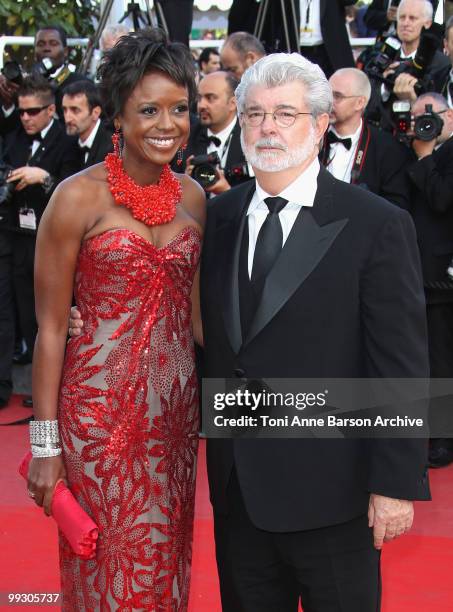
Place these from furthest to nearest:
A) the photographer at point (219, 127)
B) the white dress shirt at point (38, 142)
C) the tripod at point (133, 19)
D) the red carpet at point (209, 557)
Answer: the tripod at point (133, 19) < the white dress shirt at point (38, 142) < the photographer at point (219, 127) < the red carpet at point (209, 557)

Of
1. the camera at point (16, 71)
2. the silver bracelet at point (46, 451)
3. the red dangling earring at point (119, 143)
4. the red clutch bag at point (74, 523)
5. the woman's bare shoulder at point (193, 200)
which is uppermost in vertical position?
the camera at point (16, 71)

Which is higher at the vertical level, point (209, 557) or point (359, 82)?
point (359, 82)

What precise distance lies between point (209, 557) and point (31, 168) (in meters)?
2.73

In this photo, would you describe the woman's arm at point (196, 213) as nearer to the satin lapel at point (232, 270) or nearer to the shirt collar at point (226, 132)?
the satin lapel at point (232, 270)

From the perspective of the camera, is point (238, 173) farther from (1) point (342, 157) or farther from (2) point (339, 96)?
(2) point (339, 96)

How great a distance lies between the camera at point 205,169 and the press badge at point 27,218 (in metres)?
1.38

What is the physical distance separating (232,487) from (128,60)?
1.08 m

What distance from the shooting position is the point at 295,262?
7.20 feet

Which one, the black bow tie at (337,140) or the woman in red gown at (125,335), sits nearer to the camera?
the woman in red gown at (125,335)

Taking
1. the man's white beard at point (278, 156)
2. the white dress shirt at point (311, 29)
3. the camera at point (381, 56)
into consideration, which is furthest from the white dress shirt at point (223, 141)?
the man's white beard at point (278, 156)

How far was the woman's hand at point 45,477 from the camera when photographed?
240 cm

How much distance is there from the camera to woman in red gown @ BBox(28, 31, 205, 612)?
7.75ft

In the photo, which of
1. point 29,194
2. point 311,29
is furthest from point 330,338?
point 311,29

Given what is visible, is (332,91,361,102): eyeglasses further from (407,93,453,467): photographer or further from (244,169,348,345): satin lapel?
(244,169,348,345): satin lapel
